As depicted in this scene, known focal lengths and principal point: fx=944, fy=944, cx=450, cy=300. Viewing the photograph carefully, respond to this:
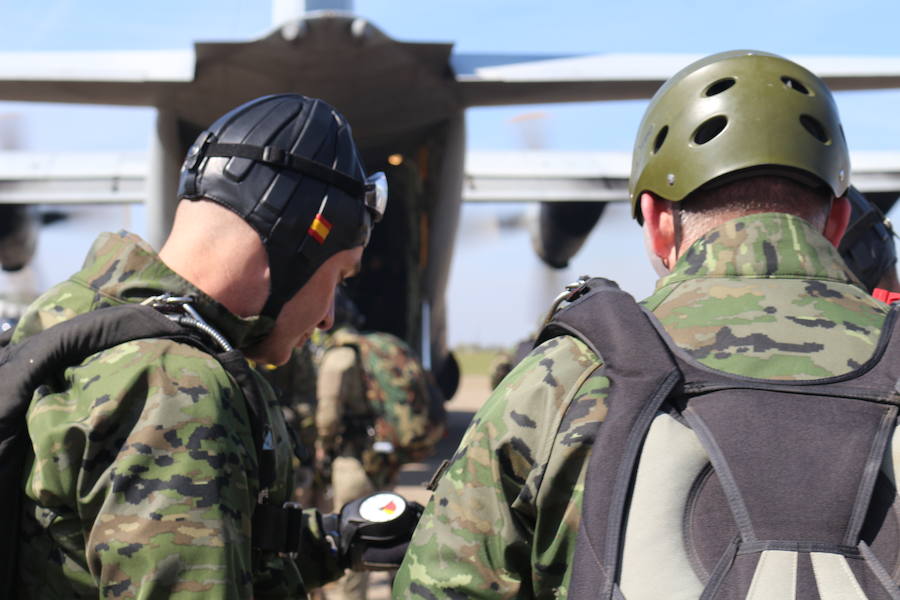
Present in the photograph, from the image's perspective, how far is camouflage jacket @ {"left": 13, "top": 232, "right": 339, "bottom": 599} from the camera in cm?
145

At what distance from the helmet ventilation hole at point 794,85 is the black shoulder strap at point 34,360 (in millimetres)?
1129

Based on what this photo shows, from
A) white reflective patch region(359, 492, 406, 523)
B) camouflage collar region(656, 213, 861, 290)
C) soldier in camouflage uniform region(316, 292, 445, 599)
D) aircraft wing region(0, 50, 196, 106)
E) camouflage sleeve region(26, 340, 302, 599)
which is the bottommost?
soldier in camouflage uniform region(316, 292, 445, 599)

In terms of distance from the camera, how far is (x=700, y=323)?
1.39m

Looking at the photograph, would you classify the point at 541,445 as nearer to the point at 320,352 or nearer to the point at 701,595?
the point at 701,595

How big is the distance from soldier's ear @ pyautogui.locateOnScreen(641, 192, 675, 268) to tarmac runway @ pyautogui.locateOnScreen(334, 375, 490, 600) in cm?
58

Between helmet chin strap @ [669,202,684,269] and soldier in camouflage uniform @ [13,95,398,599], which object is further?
helmet chin strap @ [669,202,684,269]

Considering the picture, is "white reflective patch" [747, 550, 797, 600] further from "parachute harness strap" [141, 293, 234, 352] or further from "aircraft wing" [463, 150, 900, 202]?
"aircraft wing" [463, 150, 900, 202]

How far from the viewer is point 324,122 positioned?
202 cm

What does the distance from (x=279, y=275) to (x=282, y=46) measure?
6.46 meters

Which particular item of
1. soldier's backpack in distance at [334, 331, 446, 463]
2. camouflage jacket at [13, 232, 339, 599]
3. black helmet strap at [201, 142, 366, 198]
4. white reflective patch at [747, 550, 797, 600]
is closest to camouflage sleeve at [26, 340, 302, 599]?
camouflage jacket at [13, 232, 339, 599]

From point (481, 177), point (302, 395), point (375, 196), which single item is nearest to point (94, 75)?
point (302, 395)

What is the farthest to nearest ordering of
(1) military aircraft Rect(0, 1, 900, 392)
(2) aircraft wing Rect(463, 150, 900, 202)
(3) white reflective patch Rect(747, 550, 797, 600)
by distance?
(2) aircraft wing Rect(463, 150, 900, 202)
(1) military aircraft Rect(0, 1, 900, 392)
(3) white reflective patch Rect(747, 550, 797, 600)

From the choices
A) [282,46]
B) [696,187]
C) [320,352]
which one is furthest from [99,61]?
[696,187]

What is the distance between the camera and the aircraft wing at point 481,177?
13117mm
